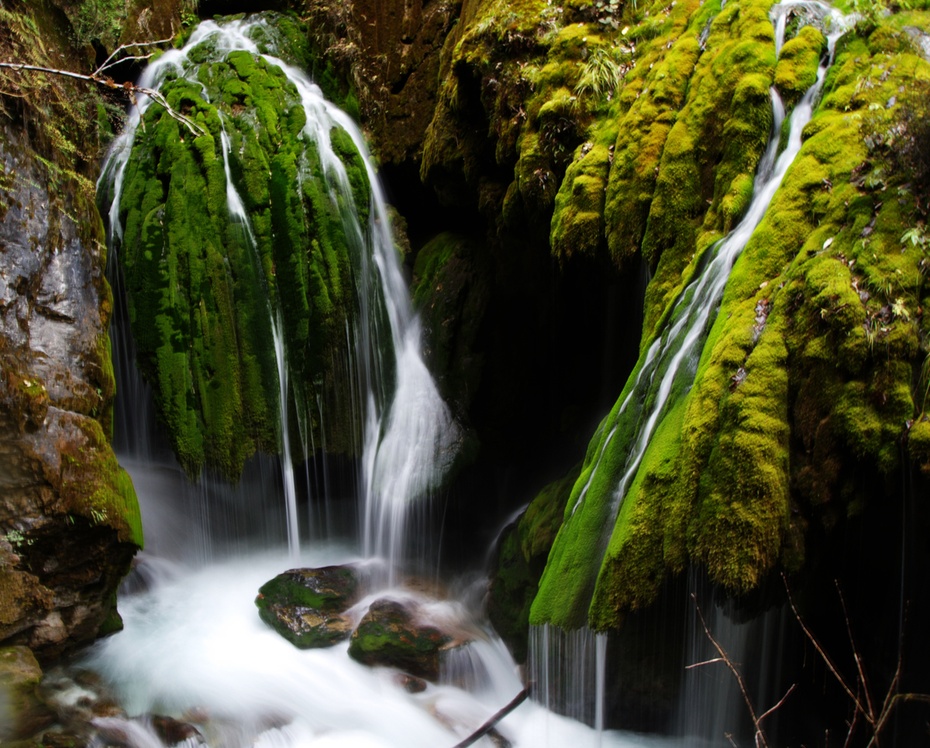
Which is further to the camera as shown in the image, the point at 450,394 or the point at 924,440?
the point at 450,394

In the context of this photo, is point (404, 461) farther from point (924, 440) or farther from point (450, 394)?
point (924, 440)

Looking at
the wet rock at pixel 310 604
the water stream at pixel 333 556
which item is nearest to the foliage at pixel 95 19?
the water stream at pixel 333 556

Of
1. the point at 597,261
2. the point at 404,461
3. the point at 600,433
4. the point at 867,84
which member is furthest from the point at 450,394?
the point at 867,84

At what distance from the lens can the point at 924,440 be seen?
318cm

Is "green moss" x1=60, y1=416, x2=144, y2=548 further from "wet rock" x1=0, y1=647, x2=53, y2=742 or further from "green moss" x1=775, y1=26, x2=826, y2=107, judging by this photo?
"green moss" x1=775, y1=26, x2=826, y2=107

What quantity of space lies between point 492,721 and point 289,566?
3.22 metres

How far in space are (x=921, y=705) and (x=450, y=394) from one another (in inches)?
215

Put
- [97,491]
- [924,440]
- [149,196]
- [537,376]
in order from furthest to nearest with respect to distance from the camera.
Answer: [537,376], [149,196], [97,491], [924,440]

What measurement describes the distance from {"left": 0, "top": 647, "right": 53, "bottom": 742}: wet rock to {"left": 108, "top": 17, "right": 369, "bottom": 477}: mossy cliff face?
266cm

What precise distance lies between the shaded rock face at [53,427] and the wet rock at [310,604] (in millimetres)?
1450

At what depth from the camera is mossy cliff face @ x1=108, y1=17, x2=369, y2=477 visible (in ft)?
24.6

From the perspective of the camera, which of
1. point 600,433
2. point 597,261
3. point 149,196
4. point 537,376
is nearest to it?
point 600,433

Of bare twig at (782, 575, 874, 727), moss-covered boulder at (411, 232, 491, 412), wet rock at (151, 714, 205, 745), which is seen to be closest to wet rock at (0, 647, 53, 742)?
wet rock at (151, 714, 205, 745)

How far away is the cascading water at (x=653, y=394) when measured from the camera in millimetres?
4121
